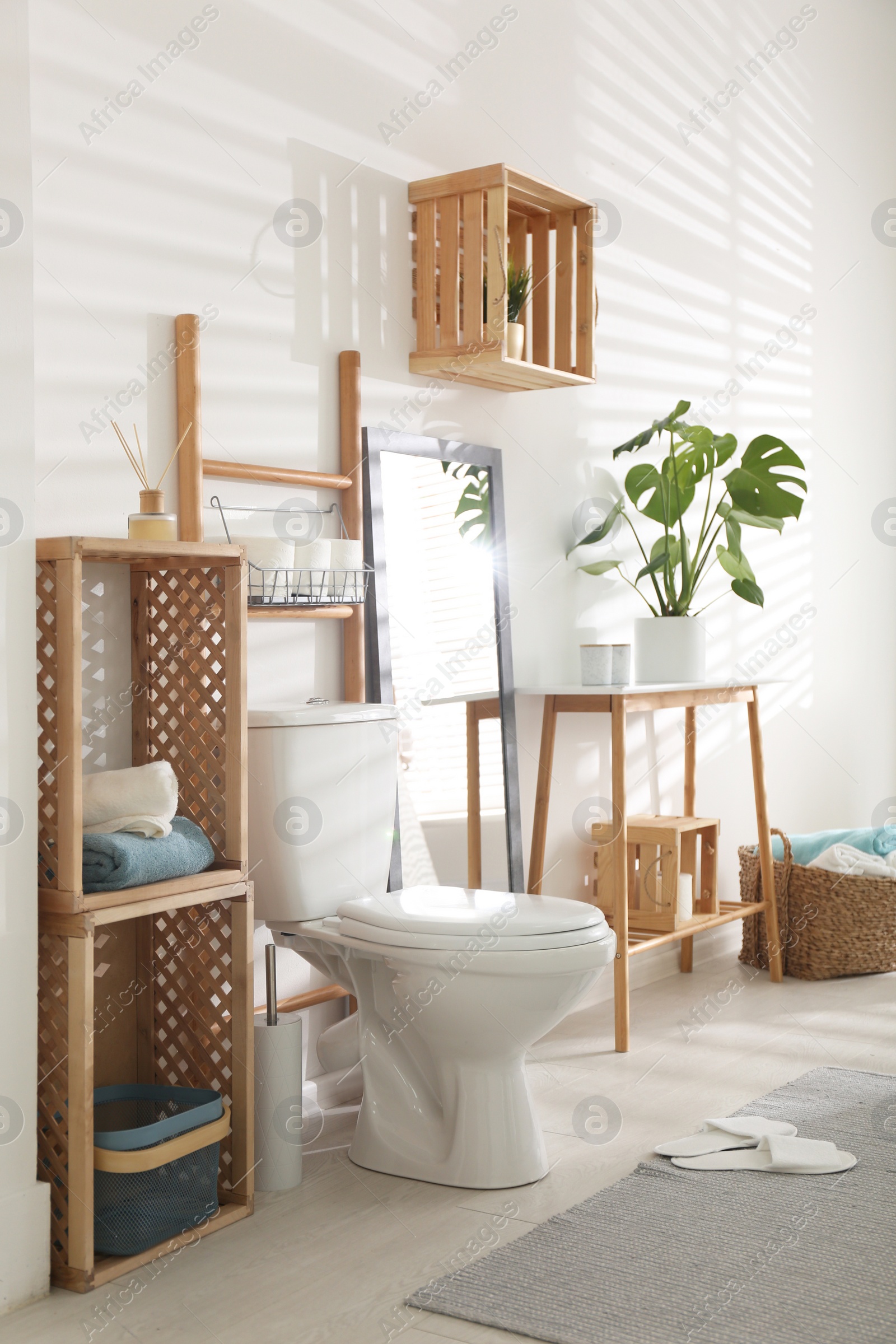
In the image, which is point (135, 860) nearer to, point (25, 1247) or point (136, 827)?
point (136, 827)

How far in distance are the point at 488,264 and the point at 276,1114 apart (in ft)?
5.79

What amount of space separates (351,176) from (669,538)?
1.30 meters

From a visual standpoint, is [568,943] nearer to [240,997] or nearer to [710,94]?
[240,997]

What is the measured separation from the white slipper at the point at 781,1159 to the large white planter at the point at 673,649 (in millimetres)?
1390

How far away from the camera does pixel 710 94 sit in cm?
404

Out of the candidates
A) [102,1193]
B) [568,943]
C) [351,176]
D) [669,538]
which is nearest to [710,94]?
[669,538]

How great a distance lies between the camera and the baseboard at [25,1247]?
1.75 metres

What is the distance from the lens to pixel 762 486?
3.46 m

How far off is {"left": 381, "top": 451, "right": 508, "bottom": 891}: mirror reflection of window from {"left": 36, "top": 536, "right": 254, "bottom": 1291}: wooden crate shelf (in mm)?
486

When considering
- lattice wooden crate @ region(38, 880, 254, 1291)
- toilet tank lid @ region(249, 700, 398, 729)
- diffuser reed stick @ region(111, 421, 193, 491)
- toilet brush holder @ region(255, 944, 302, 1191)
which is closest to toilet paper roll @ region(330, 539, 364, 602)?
toilet tank lid @ region(249, 700, 398, 729)

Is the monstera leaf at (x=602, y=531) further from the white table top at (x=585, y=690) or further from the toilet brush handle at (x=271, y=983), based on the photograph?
the toilet brush handle at (x=271, y=983)

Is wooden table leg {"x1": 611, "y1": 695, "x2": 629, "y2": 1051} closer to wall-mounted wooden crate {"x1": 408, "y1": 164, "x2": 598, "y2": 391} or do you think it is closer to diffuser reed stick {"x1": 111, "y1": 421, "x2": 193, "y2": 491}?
wall-mounted wooden crate {"x1": 408, "y1": 164, "x2": 598, "y2": 391}

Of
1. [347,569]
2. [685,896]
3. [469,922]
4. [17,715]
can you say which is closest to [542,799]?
[685,896]

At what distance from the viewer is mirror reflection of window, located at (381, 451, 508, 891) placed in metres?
2.73
